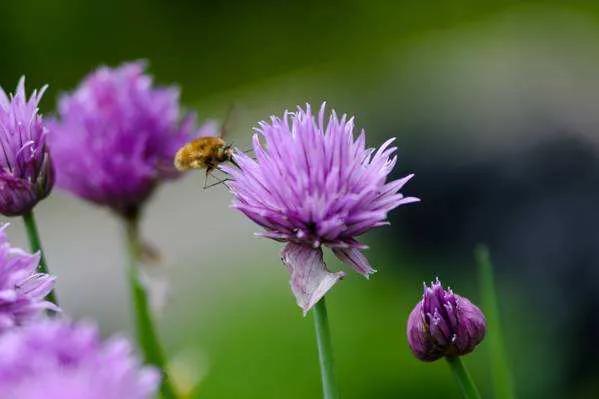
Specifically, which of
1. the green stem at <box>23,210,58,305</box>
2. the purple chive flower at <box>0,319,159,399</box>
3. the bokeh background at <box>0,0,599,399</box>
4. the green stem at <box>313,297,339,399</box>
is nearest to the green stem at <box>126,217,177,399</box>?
the bokeh background at <box>0,0,599,399</box>

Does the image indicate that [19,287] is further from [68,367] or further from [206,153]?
[206,153]

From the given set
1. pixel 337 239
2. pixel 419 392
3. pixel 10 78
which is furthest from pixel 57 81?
pixel 337 239

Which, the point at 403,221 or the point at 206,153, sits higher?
the point at 206,153

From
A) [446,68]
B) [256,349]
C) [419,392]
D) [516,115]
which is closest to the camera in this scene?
[419,392]

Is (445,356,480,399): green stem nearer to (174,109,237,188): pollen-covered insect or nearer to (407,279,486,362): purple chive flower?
(407,279,486,362): purple chive flower

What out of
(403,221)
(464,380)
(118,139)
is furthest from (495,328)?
(403,221)

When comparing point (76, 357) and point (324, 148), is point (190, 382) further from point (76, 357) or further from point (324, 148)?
point (76, 357)

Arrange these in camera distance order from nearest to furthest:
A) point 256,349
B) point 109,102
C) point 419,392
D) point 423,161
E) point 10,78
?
point 109,102
point 419,392
point 256,349
point 423,161
point 10,78
